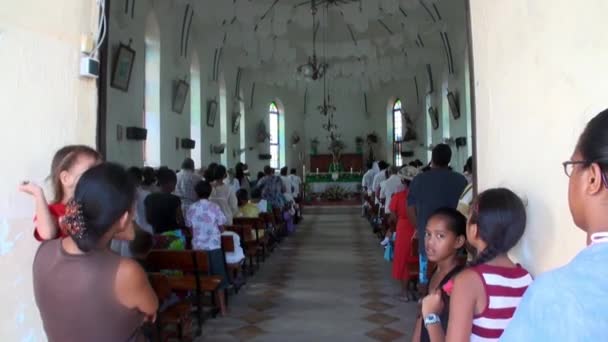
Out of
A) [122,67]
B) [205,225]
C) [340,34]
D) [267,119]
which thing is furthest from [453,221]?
[267,119]

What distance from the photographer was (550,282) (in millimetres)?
868

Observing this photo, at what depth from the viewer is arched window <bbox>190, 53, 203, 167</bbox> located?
13.9m

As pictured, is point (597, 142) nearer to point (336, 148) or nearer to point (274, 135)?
point (274, 135)

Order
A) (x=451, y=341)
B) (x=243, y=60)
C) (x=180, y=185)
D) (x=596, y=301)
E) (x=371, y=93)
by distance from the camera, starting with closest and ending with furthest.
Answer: (x=596, y=301)
(x=451, y=341)
(x=180, y=185)
(x=243, y=60)
(x=371, y=93)

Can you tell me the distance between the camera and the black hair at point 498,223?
191 centimetres

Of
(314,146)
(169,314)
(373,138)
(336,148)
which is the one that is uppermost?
(373,138)

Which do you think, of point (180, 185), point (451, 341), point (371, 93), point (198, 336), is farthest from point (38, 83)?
point (371, 93)

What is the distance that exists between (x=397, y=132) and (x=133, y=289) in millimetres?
21340

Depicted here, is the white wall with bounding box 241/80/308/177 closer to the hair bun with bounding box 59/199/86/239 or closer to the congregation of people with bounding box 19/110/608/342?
the congregation of people with bounding box 19/110/608/342

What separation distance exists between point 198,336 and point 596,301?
4122 millimetres

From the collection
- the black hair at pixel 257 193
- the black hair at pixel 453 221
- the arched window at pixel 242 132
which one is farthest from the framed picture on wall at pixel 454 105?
the black hair at pixel 453 221

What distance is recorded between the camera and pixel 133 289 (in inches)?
64.3

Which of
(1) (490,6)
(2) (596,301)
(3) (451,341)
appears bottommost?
(3) (451,341)

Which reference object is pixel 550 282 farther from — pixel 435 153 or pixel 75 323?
pixel 435 153
